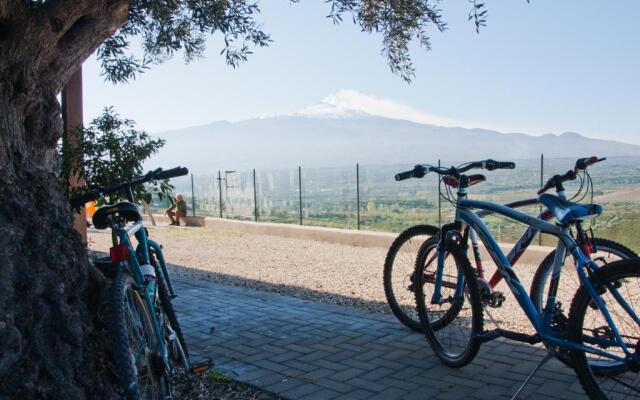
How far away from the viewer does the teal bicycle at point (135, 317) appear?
2.80m

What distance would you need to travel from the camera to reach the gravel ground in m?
7.78

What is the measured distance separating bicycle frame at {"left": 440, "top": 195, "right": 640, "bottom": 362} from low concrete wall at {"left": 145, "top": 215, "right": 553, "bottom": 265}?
6.31 metres

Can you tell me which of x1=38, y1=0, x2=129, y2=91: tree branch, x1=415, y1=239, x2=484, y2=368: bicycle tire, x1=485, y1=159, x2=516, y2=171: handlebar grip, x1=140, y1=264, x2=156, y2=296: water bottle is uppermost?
x1=38, y1=0, x2=129, y2=91: tree branch

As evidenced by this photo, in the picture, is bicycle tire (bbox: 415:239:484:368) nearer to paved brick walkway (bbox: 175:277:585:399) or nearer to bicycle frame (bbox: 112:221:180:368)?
paved brick walkway (bbox: 175:277:585:399)

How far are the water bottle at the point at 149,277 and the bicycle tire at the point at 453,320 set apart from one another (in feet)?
6.60

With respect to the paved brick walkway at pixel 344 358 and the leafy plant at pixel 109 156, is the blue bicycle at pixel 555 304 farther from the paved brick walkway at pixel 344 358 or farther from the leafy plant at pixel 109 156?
the leafy plant at pixel 109 156

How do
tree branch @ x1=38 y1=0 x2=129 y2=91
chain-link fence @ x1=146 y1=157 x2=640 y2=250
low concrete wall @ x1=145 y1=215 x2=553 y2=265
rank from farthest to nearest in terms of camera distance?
1. chain-link fence @ x1=146 y1=157 x2=640 y2=250
2. low concrete wall @ x1=145 y1=215 x2=553 y2=265
3. tree branch @ x1=38 y1=0 x2=129 y2=91

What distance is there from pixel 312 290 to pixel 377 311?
6.44 feet

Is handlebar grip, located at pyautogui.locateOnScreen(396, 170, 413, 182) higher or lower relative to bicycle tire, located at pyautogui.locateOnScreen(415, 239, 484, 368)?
higher

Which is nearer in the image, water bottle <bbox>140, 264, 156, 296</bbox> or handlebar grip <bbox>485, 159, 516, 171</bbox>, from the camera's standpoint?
water bottle <bbox>140, 264, 156, 296</bbox>

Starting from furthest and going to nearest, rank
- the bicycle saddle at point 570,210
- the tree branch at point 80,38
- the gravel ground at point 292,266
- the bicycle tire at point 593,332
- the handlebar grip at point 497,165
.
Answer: the gravel ground at point 292,266 < the handlebar grip at point 497,165 < the tree branch at point 80,38 < the bicycle saddle at point 570,210 < the bicycle tire at point 593,332

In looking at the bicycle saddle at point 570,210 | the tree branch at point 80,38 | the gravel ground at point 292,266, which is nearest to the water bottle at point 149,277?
the tree branch at point 80,38

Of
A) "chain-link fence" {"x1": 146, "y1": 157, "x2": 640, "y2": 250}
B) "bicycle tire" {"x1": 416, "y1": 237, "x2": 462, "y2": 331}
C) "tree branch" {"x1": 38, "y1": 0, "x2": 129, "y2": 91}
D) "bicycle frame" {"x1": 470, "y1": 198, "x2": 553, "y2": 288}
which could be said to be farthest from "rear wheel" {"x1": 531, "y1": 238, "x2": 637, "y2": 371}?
"chain-link fence" {"x1": 146, "y1": 157, "x2": 640, "y2": 250}

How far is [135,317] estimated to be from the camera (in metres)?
3.10
